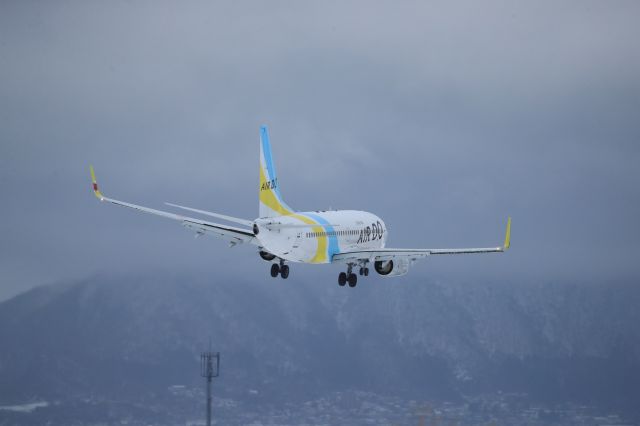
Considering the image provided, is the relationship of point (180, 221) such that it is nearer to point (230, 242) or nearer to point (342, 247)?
point (230, 242)

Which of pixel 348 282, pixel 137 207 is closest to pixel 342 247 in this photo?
pixel 348 282

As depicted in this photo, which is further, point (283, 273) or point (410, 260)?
point (410, 260)

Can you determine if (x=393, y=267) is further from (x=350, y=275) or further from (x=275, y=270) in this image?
(x=275, y=270)

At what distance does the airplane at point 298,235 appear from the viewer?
5197 inches

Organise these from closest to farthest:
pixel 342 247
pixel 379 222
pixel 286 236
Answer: pixel 286 236 < pixel 342 247 < pixel 379 222

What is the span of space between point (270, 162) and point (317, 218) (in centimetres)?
841

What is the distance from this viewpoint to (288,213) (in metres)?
136

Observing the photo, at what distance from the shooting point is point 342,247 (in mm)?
144375

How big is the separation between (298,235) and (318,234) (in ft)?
15.0

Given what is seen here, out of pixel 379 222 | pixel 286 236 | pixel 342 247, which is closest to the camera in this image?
pixel 286 236

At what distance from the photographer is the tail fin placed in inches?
5266

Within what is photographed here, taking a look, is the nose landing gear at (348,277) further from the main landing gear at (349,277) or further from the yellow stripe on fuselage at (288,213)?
the yellow stripe on fuselage at (288,213)

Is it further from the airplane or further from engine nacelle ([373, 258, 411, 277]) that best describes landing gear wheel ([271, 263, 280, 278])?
engine nacelle ([373, 258, 411, 277])

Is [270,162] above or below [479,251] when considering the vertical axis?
above
